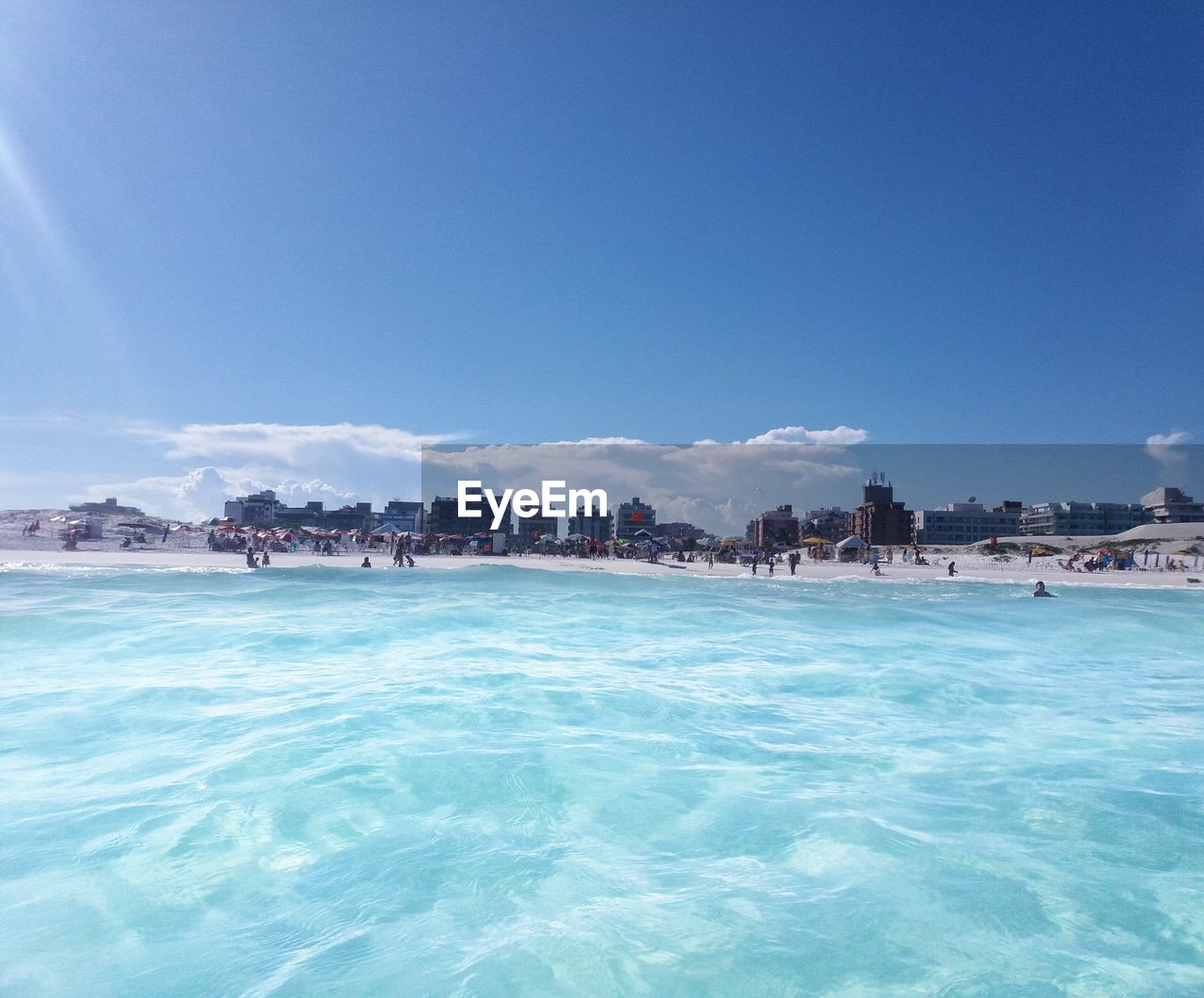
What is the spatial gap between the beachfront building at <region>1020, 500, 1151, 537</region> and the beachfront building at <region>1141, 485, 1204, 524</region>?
5.14 feet

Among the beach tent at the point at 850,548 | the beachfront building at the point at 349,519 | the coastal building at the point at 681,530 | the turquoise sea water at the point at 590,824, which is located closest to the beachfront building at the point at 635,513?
the coastal building at the point at 681,530

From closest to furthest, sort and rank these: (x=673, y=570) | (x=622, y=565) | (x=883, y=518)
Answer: (x=673, y=570) → (x=622, y=565) → (x=883, y=518)

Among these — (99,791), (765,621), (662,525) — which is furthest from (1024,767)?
(662,525)

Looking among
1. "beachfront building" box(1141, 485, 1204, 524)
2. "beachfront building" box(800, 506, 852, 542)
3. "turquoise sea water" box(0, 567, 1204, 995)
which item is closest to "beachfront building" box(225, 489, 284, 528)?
"beachfront building" box(800, 506, 852, 542)

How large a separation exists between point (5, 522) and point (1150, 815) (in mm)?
83729

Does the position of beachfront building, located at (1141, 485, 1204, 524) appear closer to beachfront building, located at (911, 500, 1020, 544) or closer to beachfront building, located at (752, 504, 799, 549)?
beachfront building, located at (911, 500, 1020, 544)

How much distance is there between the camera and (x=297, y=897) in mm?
4883

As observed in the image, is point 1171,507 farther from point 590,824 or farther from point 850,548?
point 590,824

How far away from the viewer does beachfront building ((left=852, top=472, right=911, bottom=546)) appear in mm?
118812

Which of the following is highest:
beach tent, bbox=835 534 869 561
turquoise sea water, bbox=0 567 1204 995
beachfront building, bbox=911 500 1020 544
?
beachfront building, bbox=911 500 1020 544

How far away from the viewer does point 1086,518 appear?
409 feet

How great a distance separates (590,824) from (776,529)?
133 meters

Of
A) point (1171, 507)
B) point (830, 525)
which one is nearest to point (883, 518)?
point (830, 525)

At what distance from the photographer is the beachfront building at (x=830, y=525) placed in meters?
135
